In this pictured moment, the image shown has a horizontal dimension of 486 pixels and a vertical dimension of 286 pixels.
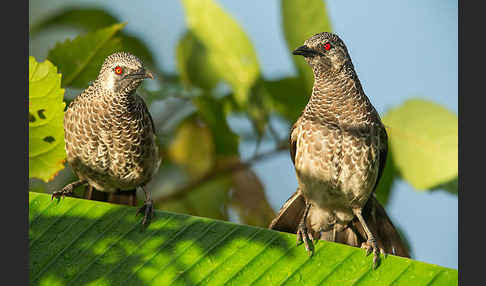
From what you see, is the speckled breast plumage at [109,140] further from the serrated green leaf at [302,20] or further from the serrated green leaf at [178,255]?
the serrated green leaf at [302,20]

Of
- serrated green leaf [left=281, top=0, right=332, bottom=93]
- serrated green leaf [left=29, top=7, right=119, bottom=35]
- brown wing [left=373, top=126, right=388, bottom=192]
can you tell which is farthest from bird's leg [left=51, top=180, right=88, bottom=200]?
serrated green leaf [left=29, top=7, right=119, bottom=35]

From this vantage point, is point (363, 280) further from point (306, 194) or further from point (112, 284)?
point (112, 284)

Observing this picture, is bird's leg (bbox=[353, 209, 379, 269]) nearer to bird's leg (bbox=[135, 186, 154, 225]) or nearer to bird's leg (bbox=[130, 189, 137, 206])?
bird's leg (bbox=[135, 186, 154, 225])

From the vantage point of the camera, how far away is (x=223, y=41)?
2918mm

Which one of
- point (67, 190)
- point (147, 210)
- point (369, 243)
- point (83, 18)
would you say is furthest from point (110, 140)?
point (83, 18)

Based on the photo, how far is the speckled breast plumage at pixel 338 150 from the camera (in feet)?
6.61

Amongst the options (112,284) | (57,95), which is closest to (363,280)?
(112,284)

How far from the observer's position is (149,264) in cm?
173

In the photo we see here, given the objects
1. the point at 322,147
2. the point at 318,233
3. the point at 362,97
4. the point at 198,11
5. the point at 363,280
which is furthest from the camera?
the point at 198,11

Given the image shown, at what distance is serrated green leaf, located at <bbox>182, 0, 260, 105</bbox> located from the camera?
2.88 m

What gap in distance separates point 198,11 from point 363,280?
1718 mm

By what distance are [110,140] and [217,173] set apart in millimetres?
1079

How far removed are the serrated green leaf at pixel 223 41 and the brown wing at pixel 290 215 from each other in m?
0.73

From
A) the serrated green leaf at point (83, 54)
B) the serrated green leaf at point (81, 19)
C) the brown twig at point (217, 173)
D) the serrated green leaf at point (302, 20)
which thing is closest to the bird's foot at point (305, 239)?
the serrated green leaf at point (302, 20)
